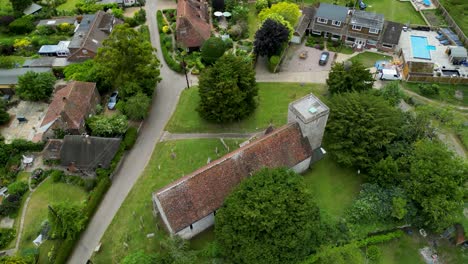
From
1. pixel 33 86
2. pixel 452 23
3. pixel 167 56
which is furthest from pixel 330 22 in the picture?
pixel 33 86

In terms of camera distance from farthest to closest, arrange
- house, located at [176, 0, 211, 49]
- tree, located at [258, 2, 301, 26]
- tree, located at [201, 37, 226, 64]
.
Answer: house, located at [176, 0, 211, 49], tree, located at [258, 2, 301, 26], tree, located at [201, 37, 226, 64]

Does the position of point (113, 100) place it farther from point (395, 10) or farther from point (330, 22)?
point (395, 10)

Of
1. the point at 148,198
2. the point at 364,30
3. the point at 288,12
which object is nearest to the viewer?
the point at 148,198

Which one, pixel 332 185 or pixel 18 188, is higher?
pixel 332 185

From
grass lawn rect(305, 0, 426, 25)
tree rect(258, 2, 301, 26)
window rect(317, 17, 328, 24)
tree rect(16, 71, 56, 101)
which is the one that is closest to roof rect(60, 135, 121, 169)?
tree rect(16, 71, 56, 101)

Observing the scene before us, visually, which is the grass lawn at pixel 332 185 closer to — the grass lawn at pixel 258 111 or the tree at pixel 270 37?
the grass lawn at pixel 258 111

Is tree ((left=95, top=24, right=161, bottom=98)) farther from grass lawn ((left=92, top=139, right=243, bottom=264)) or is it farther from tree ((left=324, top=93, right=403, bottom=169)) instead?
tree ((left=324, top=93, right=403, bottom=169))
